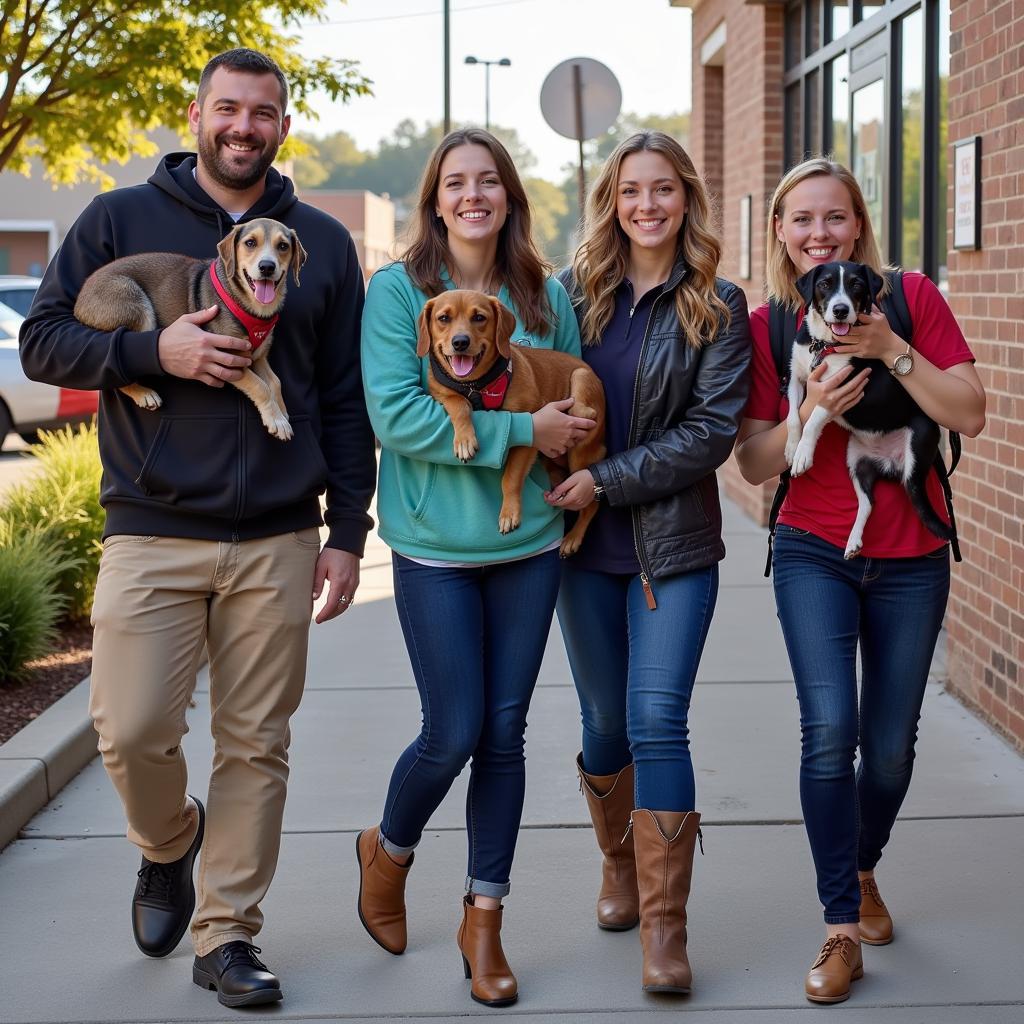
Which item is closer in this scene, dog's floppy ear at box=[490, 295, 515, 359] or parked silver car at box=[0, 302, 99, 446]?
dog's floppy ear at box=[490, 295, 515, 359]

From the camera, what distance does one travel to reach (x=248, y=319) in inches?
144

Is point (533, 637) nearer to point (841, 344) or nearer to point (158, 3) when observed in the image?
point (841, 344)

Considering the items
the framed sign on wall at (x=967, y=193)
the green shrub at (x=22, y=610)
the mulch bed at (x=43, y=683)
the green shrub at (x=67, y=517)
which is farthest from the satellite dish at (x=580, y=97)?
the green shrub at (x=22, y=610)

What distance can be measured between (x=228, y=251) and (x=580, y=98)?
357 inches

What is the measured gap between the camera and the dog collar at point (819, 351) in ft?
12.5

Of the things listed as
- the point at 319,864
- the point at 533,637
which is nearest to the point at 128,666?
the point at 533,637

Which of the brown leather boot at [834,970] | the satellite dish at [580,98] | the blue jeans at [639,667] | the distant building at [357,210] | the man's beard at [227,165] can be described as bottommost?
the brown leather boot at [834,970]

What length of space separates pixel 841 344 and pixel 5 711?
161 inches

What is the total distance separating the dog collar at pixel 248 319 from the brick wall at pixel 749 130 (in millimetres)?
7473

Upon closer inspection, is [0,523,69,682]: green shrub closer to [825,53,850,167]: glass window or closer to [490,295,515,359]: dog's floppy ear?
[490,295,515,359]: dog's floppy ear

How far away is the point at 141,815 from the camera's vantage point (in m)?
3.83

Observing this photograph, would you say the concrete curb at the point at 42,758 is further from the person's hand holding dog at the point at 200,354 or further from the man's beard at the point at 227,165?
the man's beard at the point at 227,165

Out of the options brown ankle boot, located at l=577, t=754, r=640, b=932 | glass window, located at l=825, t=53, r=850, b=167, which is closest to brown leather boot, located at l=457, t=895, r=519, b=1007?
brown ankle boot, located at l=577, t=754, r=640, b=932

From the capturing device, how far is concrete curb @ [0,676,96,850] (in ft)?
16.3
